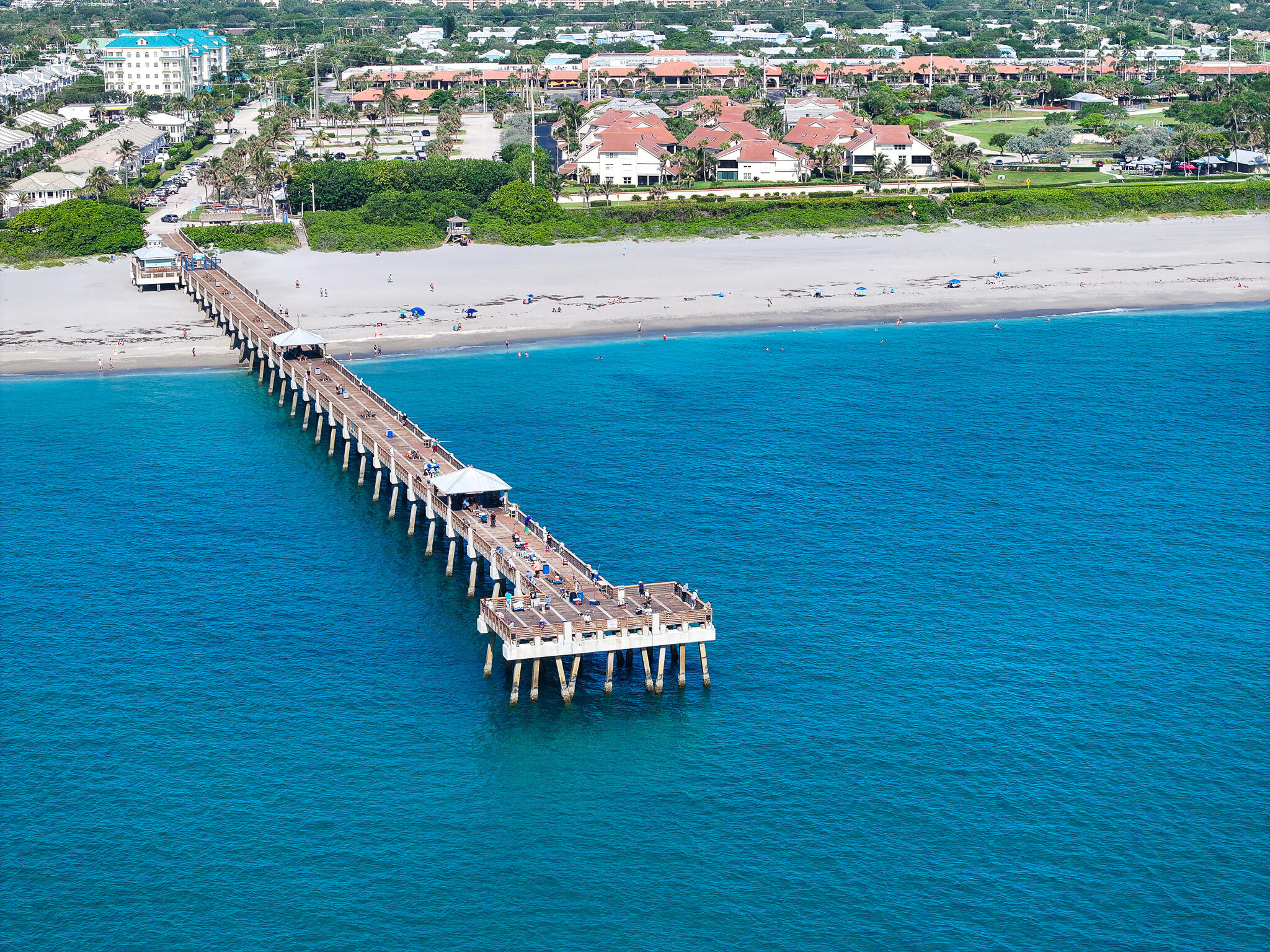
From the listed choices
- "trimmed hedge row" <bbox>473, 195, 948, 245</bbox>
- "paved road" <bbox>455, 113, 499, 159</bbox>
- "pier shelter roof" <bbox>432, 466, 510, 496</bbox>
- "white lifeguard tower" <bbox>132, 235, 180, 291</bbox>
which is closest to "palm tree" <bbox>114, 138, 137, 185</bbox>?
"paved road" <bbox>455, 113, 499, 159</bbox>

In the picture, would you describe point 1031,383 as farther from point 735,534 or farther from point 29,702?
point 29,702

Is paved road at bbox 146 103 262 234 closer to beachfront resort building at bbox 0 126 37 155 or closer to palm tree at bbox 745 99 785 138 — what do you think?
beachfront resort building at bbox 0 126 37 155

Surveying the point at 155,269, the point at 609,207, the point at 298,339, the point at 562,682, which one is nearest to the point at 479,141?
the point at 609,207

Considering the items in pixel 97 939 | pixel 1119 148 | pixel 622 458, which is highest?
pixel 1119 148

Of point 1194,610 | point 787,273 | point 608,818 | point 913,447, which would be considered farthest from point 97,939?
point 787,273

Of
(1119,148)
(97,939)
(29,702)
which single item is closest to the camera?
(97,939)

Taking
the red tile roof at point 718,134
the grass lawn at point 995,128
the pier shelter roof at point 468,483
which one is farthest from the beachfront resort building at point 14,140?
the pier shelter roof at point 468,483
